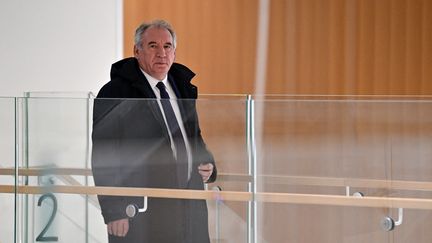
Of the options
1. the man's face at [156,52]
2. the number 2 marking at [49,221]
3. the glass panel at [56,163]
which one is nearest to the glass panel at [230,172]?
the man's face at [156,52]

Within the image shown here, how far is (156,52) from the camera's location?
3.34 m

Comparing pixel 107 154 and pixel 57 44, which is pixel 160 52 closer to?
pixel 107 154

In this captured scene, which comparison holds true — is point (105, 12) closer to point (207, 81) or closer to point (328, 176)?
point (207, 81)

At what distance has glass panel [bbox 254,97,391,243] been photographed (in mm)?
3350

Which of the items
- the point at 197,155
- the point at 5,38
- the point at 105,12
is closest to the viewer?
the point at 197,155

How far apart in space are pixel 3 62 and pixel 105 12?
3.43 feet

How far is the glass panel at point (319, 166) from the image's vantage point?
3.35 metres

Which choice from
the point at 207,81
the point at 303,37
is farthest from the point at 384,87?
the point at 207,81

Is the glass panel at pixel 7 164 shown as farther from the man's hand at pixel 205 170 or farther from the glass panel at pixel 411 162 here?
the glass panel at pixel 411 162

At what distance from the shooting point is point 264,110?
11.0 feet

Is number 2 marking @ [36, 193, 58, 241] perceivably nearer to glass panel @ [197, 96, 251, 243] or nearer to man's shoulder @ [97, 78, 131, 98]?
man's shoulder @ [97, 78, 131, 98]

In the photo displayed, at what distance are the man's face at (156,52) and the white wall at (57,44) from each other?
3.22 metres

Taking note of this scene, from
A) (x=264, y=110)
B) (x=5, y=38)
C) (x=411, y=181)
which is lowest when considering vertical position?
(x=411, y=181)

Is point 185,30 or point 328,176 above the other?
point 185,30
